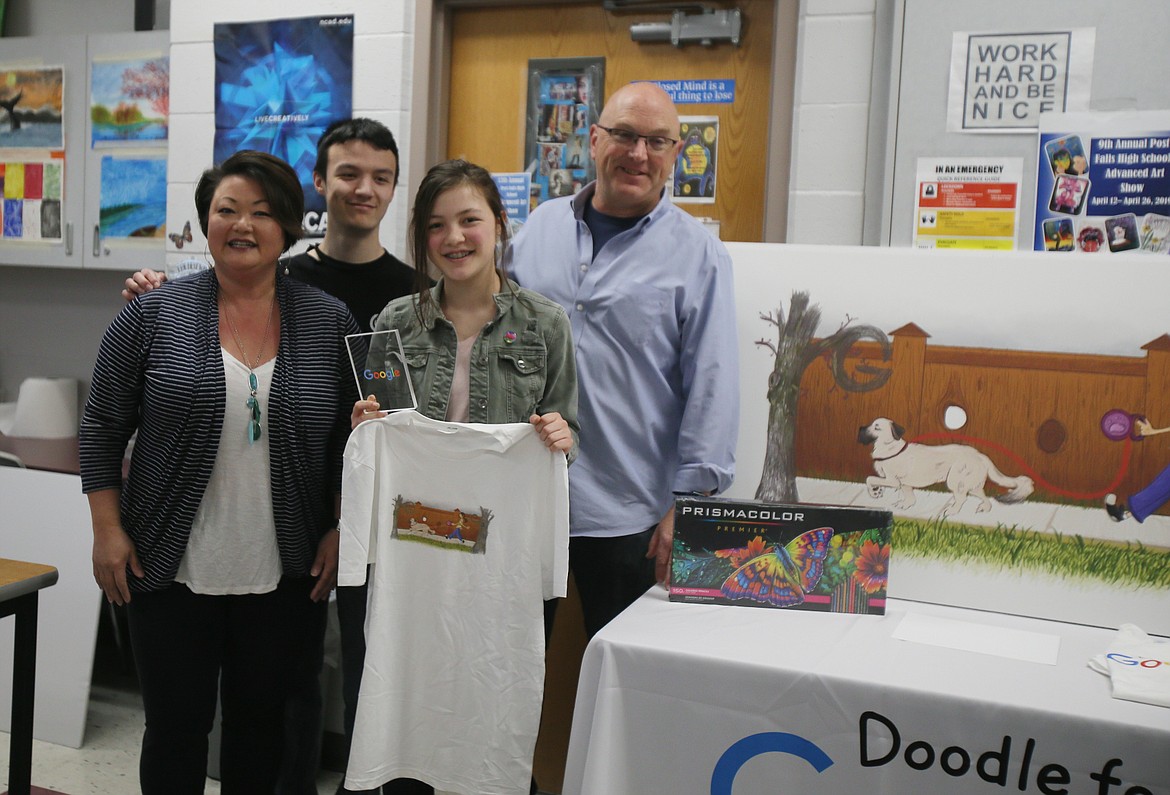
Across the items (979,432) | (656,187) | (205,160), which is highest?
(205,160)

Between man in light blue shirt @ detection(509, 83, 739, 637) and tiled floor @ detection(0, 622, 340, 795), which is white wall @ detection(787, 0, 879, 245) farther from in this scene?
tiled floor @ detection(0, 622, 340, 795)

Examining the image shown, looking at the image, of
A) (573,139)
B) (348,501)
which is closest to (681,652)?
(348,501)

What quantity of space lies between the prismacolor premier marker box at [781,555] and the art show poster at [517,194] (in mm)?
1436

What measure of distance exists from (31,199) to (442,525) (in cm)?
282

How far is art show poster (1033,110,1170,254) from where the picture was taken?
2180 mm

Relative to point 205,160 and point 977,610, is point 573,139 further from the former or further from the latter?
point 977,610

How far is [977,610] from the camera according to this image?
6.02 ft

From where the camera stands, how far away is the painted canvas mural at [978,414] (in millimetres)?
1760

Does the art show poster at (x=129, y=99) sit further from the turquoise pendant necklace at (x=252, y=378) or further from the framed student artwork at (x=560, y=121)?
the turquoise pendant necklace at (x=252, y=378)

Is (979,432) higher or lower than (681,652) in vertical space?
higher

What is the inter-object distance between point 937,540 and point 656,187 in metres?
0.86

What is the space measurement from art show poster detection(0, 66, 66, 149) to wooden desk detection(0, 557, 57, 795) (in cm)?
236

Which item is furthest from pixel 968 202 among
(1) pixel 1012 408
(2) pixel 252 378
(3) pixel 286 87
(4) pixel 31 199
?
(4) pixel 31 199

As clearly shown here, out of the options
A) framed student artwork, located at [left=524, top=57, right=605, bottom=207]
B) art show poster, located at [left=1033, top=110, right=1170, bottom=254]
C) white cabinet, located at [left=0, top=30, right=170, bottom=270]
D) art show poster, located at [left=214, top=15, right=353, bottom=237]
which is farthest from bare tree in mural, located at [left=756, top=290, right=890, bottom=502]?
white cabinet, located at [left=0, top=30, right=170, bottom=270]
